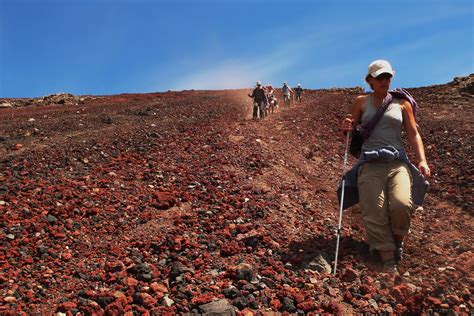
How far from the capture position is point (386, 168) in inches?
187

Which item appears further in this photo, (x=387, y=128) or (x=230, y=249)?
(x=387, y=128)

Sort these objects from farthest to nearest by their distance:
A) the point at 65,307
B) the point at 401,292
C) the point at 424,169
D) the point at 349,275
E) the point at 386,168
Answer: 1. the point at 386,168
2. the point at 424,169
3. the point at 349,275
4. the point at 401,292
5. the point at 65,307

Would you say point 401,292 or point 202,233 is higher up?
point 202,233

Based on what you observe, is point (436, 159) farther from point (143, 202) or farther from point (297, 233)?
point (143, 202)

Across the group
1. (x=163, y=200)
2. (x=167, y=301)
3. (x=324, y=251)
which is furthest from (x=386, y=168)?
(x=163, y=200)

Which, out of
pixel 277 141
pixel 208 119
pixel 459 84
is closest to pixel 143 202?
pixel 277 141

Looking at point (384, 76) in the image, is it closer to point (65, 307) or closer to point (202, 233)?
point (202, 233)

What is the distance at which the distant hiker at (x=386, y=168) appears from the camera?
177 inches

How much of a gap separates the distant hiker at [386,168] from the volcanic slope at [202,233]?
34 cm

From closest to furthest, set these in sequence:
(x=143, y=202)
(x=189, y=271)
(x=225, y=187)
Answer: (x=189, y=271) → (x=143, y=202) → (x=225, y=187)

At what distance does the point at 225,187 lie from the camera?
6.68 m

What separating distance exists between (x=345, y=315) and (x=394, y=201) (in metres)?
1.38

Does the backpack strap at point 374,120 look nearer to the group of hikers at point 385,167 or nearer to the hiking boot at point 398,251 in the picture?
the group of hikers at point 385,167

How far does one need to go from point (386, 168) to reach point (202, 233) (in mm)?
2191
